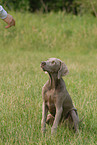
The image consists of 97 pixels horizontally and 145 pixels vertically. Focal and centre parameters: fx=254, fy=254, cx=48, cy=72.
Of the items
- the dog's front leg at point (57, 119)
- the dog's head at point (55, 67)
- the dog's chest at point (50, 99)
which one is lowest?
the dog's front leg at point (57, 119)

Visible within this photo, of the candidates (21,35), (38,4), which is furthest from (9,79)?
(38,4)

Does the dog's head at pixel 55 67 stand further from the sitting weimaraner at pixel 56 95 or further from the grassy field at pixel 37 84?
the grassy field at pixel 37 84

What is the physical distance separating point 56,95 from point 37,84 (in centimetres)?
281

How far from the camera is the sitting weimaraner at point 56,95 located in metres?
3.67

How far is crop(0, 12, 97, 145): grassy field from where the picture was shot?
3.67 metres

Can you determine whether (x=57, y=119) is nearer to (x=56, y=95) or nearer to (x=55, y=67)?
(x=56, y=95)

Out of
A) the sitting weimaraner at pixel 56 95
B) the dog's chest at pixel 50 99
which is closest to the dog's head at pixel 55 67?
the sitting weimaraner at pixel 56 95

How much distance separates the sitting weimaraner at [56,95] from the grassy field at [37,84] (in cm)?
21

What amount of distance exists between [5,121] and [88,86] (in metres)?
2.99

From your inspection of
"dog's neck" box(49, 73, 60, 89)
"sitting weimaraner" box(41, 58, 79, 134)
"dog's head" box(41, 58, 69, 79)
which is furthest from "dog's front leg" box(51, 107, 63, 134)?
"dog's head" box(41, 58, 69, 79)

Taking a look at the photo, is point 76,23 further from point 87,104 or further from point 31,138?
point 31,138

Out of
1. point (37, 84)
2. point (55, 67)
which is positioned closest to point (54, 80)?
point (55, 67)

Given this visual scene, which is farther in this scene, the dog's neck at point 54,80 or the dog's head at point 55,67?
the dog's neck at point 54,80

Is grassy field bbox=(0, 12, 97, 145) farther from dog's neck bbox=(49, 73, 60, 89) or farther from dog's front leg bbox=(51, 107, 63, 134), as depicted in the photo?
dog's neck bbox=(49, 73, 60, 89)
